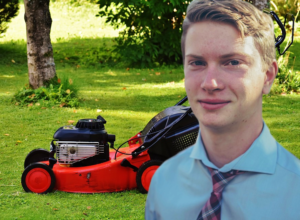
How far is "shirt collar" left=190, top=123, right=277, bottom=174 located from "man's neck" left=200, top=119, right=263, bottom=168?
2 cm

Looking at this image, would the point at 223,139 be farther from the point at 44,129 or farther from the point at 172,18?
the point at 172,18

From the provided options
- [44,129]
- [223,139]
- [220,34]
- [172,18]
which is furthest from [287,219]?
[172,18]

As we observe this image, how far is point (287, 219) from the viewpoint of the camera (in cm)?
105

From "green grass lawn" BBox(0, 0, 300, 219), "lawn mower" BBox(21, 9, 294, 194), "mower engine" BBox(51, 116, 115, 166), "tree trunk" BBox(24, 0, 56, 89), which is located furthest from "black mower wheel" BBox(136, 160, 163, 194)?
"tree trunk" BBox(24, 0, 56, 89)

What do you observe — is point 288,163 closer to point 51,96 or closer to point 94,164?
point 94,164

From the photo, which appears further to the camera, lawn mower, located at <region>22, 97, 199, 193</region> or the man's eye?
lawn mower, located at <region>22, 97, 199, 193</region>

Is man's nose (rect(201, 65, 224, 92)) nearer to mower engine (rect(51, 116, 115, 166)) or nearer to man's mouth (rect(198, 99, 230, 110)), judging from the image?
man's mouth (rect(198, 99, 230, 110))

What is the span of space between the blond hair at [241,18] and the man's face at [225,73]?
0.01 metres

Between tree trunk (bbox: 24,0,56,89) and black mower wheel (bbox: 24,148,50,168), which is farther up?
tree trunk (bbox: 24,0,56,89)

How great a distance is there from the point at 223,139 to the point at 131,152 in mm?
3482

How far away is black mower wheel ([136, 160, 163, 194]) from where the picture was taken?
4.41 m

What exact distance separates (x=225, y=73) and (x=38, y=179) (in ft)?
12.5

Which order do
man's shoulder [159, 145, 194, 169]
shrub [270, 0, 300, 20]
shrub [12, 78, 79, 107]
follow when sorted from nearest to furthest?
man's shoulder [159, 145, 194, 169]
shrub [12, 78, 79, 107]
shrub [270, 0, 300, 20]

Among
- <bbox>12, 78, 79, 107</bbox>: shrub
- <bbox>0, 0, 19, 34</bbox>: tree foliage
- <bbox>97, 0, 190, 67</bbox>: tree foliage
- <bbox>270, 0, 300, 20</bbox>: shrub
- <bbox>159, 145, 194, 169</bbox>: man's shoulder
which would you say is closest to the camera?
<bbox>159, 145, 194, 169</bbox>: man's shoulder
